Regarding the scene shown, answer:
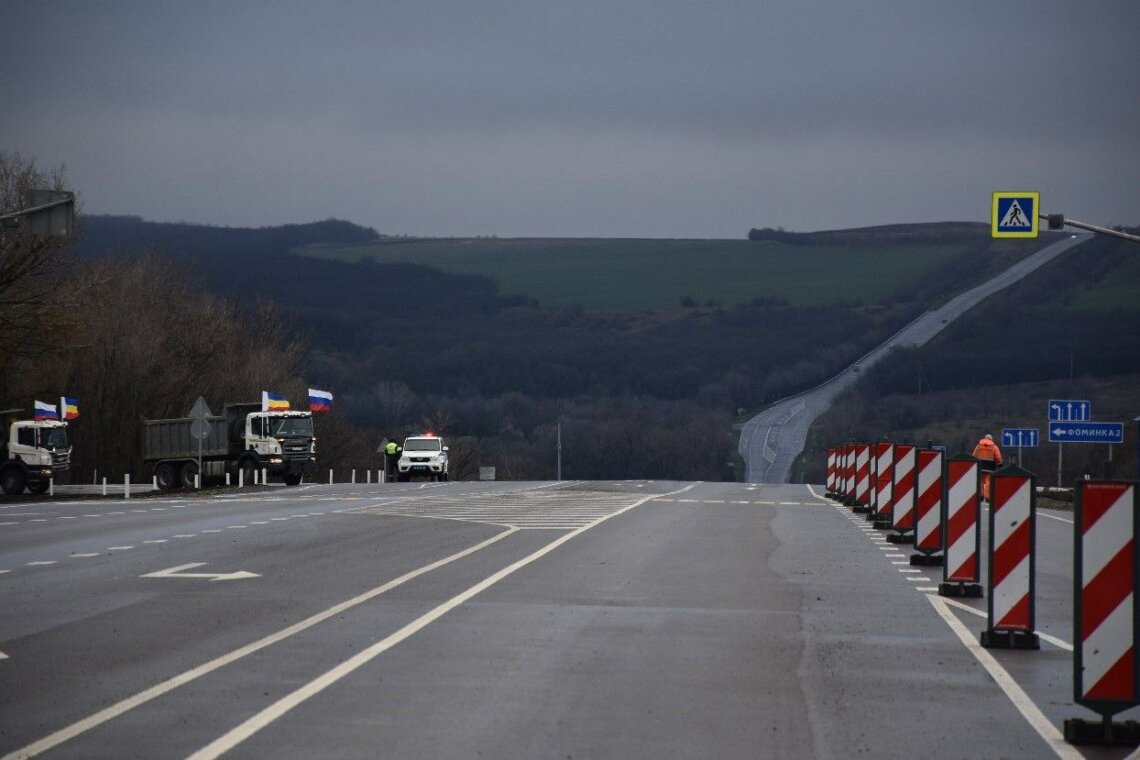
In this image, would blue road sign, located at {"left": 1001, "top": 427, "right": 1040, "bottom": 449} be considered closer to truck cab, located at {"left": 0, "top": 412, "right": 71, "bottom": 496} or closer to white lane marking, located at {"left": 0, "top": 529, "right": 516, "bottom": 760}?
truck cab, located at {"left": 0, "top": 412, "right": 71, "bottom": 496}

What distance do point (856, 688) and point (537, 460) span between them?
501 feet

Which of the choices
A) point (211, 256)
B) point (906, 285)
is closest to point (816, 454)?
point (906, 285)

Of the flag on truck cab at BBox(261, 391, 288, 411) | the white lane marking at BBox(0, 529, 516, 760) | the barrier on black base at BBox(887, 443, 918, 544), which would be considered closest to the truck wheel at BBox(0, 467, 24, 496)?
the flag on truck cab at BBox(261, 391, 288, 411)

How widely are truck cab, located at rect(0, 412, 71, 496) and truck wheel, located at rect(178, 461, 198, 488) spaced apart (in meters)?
6.83

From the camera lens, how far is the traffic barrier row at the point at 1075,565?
9.64 metres

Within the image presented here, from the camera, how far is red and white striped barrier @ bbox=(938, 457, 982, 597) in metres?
16.8

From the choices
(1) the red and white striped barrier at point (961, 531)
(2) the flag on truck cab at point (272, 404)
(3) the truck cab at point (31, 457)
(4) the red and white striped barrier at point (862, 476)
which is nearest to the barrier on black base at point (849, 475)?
(4) the red and white striped barrier at point (862, 476)

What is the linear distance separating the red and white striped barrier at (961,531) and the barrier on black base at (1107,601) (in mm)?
6609

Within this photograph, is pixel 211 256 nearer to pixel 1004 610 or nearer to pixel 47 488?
pixel 47 488

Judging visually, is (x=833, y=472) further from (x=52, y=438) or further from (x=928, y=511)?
(x=928, y=511)

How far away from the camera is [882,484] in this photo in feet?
100

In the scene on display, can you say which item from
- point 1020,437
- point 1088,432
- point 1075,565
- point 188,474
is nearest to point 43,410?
point 188,474

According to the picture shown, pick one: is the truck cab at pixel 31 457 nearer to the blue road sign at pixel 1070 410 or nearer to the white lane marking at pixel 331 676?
the blue road sign at pixel 1070 410

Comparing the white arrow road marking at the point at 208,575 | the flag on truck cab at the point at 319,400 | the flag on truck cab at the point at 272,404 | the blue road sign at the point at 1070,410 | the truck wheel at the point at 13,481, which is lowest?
the white arrow road marking at the point at 208,575
